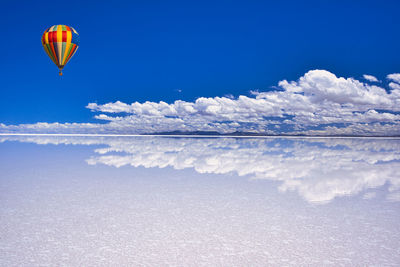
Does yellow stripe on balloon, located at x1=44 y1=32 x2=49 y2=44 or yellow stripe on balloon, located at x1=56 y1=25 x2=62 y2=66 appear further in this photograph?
yellow stripe on balloon, located at x1=44 y1=32 x2=49 y2=44

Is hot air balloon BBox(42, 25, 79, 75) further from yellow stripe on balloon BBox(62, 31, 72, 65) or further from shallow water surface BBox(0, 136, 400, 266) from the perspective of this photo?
shallow water surface BBox(0, 136, 400, 266)

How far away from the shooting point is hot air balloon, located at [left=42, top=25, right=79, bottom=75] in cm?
2645

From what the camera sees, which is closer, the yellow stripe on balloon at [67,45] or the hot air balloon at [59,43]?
the hot air balloon at [59,43]

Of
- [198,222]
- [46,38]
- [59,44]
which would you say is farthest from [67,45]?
[198,222]

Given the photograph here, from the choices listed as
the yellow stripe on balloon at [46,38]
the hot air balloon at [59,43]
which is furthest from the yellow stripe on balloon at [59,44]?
the yellow stripe on balloon at [46,38]

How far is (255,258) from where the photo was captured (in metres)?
3.57

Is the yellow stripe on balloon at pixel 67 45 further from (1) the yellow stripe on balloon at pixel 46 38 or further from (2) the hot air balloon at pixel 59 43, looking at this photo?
(1) the yellow stripe on balloon at pixel 46 38

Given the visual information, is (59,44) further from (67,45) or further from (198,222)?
(198,222)

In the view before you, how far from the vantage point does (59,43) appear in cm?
2647

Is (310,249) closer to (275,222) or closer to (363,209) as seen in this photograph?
(275,222)

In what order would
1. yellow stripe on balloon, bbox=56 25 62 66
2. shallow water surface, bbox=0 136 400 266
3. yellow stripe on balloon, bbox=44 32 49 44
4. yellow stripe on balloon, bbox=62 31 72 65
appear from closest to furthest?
shallow water surface, bbox=0 136 400 266, yellow stripe on balloon, bbox=56 25 62 66, yellow stripe on balloon, bbox=44 32 49 44, yellow stripe on balloon, bbox=62 31 72 65

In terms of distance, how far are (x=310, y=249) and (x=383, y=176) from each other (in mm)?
7547

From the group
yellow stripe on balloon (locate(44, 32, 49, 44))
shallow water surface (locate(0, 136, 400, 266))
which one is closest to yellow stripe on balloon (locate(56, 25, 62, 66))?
yellow stripe on balloon (locate(44, 32, 49, 44))

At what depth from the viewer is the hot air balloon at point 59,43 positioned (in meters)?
26.5
